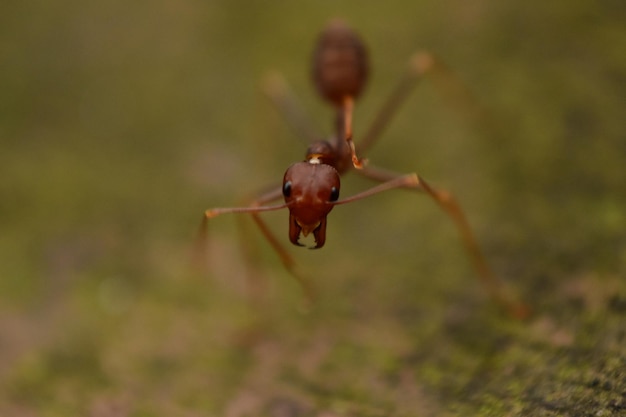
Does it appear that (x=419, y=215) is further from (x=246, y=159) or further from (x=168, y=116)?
(x=168, y=116)

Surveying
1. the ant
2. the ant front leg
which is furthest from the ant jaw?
the ant front leg

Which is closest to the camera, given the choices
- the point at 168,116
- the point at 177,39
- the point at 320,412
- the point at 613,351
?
the point at 613,351

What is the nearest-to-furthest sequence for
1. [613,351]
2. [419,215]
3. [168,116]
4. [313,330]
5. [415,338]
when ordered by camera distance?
[613,351] < [415,338] < [313,330] < [419,215] < [168,116]

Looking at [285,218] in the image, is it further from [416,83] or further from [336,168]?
[416,83]

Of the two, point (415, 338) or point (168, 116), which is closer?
point (415, 338)

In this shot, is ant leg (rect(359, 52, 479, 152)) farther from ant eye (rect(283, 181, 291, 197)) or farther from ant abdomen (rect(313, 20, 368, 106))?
ant eye (rect(283, 181, 291, 197))

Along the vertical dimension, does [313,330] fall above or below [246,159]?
below

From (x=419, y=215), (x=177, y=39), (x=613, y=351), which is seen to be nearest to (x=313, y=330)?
(x=419, y=215)
